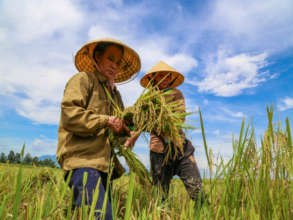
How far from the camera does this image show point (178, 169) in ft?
Result: 9.07

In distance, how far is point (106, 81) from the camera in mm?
2166

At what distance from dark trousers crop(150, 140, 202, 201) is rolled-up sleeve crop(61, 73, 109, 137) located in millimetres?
1189

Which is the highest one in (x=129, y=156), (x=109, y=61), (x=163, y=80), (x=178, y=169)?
(x=163, y=80)

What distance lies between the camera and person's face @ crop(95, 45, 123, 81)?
7.13 feet

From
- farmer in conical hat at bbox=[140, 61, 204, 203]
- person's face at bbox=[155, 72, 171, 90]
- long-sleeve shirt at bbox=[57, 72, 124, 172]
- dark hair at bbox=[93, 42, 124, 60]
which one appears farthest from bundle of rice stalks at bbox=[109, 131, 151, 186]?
person's face at bbox=[155, 72, 171, 90]

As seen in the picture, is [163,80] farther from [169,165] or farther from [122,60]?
[169,165]

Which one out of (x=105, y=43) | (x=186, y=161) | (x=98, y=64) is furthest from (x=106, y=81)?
(x=186, y=161)

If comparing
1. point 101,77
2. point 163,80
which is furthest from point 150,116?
point 163,80

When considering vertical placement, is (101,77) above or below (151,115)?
above

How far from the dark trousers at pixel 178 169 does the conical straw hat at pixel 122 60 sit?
1.05 m

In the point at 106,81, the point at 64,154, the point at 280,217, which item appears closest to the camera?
the point at 280,217

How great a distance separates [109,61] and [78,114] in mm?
682

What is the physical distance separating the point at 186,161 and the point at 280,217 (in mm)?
1544

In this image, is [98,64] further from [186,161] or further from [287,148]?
[287,148]
